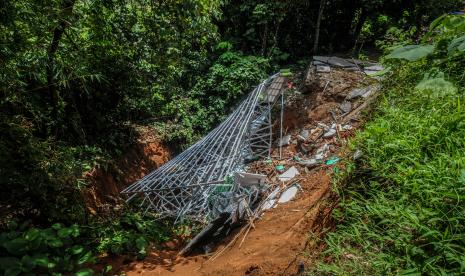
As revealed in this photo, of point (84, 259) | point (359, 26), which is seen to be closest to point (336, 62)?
point (359, 26)

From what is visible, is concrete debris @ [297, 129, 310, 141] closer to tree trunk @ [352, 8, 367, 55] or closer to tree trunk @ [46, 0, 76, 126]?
tree trunk @ [46, 0, 76, 126]

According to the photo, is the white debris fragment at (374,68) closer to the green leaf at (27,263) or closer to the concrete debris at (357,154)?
the concrete debris at (357,154)

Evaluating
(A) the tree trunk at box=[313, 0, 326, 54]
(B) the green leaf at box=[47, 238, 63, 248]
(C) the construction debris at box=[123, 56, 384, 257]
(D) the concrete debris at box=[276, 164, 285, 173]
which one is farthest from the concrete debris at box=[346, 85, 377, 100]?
(B) the green leaf at box=[47, 238, 63, 248]

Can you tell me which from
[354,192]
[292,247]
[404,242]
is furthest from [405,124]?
[292,247]

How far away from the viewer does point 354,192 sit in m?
1.76

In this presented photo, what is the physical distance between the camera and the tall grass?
4.19 feet

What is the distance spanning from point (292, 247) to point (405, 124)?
1206 millimetres

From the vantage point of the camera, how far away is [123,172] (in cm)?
455

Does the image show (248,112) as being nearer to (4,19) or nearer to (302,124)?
(302,124)

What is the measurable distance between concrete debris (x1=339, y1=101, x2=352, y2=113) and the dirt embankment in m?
3.28

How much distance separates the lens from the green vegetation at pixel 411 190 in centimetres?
128

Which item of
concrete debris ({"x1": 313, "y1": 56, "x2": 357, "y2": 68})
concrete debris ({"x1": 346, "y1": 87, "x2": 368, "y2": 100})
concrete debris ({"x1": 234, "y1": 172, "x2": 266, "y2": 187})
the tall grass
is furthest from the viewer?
concrete debris ({"x1": 313, "y1": 56, "x2": 357, "y2": 68})

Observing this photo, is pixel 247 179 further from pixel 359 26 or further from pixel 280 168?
pixel 359 26

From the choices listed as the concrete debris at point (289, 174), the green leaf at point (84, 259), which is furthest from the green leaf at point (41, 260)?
the concrete debris at point (289, 174)
